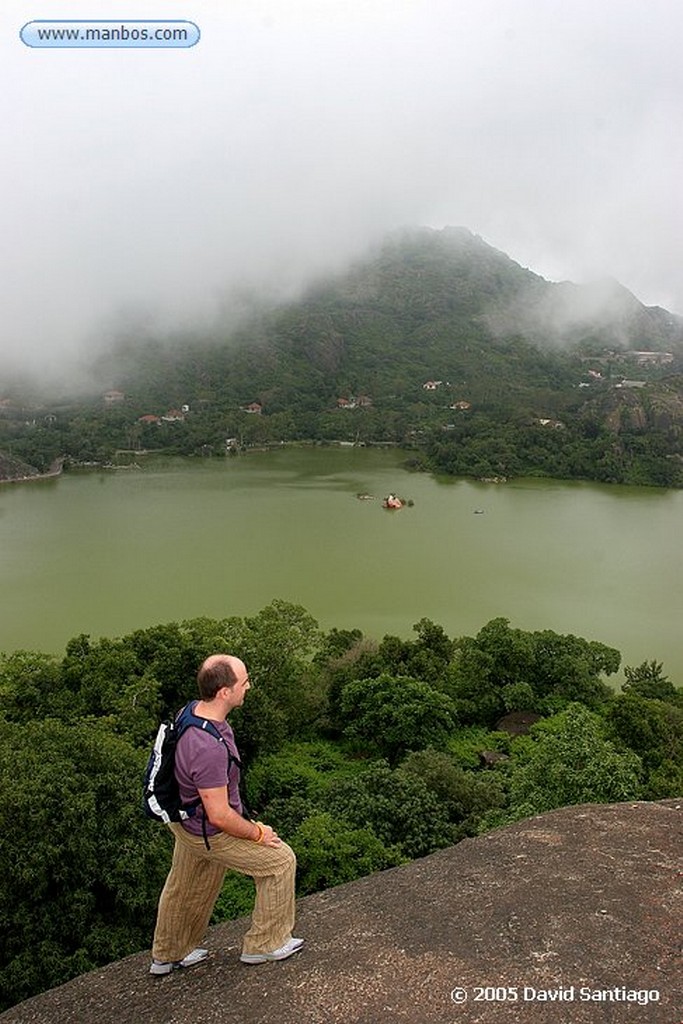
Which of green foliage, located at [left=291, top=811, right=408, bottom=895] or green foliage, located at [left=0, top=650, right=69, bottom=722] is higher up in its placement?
green foliage, located at [left=0, top=650, right=69, bottom=722]

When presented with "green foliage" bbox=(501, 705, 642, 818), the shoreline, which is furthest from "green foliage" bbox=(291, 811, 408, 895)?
the shoreline

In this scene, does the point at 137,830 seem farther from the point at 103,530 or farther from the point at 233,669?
the point at 103,530

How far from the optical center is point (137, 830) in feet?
25.7

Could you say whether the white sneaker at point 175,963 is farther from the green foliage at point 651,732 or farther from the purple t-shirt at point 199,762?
the green foliage at point 651,732

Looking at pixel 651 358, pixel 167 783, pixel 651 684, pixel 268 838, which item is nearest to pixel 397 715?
pixel 651 684

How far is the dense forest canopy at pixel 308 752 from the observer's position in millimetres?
7355

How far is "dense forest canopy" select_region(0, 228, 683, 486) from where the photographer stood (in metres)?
66.7

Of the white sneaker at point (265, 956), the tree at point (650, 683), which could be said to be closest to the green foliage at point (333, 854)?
the white sneaker at point (265, 956)

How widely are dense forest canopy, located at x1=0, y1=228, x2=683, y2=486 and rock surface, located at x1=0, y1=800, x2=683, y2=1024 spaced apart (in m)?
58.1

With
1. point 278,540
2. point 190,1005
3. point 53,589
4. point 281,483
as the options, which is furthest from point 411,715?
point 281,483

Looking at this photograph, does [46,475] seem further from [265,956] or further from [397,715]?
[265,956]

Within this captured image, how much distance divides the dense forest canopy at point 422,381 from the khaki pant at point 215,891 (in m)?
58.9

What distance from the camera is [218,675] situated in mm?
2619

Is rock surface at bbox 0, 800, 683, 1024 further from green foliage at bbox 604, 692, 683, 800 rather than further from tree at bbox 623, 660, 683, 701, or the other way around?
tree at bbox 623, 660, 683, 701
